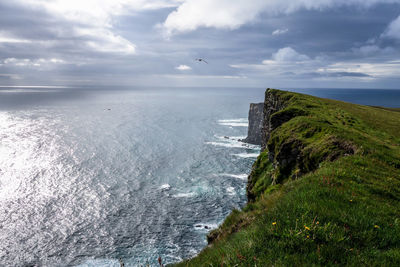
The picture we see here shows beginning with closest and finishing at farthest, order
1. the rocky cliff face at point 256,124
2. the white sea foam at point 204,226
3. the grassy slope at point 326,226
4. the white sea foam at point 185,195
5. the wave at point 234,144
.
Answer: the grassy slope at point 326,226
the white sea foam at point 204,226
the white sea foam at point 185,195
the wave at point 234,144
the rocky cliff face at point 256,124

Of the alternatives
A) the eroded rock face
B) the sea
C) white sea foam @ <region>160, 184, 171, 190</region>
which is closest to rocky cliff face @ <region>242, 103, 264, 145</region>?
the sea

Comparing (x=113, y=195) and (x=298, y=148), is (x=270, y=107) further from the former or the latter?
(x=113, y=195)

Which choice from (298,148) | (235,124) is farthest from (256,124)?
(298,148)

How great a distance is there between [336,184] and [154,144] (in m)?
97.8

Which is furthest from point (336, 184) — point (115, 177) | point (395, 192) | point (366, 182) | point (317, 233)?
point (115, 177)

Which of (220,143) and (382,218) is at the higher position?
(382,218)

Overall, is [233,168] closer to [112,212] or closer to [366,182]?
[112,212]

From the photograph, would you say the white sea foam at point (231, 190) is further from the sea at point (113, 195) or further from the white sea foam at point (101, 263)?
the white sea foam at point (101, 263)

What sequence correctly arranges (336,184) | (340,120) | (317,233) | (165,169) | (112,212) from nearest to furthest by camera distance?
(317,233)
(336,184)
(340,120)
(112,212)
(165,169)

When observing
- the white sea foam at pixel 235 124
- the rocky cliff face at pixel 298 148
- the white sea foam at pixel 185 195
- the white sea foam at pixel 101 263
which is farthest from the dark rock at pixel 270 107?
the white sea foam at pixel 235 124

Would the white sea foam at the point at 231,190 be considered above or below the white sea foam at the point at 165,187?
above

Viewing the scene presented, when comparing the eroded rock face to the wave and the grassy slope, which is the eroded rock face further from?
the wave

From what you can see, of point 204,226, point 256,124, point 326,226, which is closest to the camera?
point 326,226

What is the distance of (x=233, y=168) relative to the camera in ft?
258
